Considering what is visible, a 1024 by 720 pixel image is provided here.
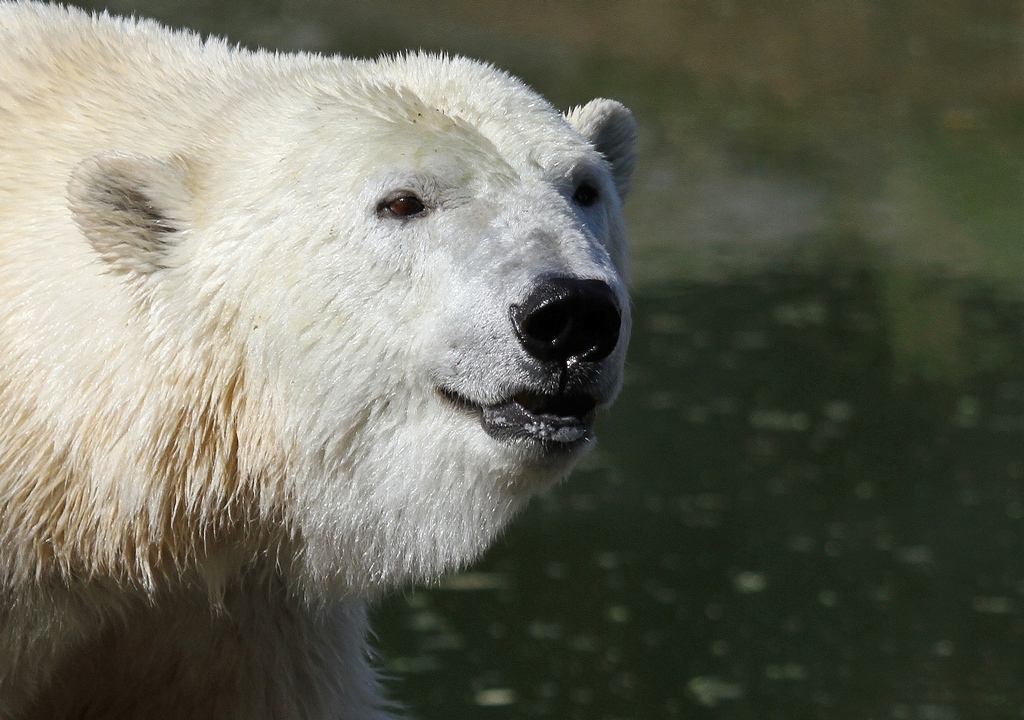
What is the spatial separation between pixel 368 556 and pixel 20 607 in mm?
714

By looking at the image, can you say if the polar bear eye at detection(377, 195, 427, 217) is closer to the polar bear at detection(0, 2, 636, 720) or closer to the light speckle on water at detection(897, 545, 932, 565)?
the polar bear at detection(0, 2, 636, 720)

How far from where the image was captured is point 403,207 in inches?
121

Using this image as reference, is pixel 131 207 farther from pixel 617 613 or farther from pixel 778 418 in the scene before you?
Result: pixel 778 418

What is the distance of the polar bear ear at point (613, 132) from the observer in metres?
3.74

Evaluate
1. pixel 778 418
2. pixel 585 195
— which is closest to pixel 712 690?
pixel 778 418

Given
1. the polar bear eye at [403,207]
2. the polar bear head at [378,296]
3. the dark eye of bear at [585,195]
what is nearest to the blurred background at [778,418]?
the polar bear head at [378,296]

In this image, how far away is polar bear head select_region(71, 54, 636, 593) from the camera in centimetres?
293

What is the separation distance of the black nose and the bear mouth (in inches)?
4.2

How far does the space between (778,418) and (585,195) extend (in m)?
5.32

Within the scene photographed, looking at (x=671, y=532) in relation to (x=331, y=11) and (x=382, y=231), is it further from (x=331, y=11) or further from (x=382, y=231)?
(x=331, y=11)

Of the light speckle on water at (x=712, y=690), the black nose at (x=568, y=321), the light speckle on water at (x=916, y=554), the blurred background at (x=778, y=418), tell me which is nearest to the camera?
the black nose at (x=568, y=321)

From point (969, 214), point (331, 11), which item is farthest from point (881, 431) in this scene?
point (331, 11)

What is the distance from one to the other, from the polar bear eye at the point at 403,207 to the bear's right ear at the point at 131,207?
1.42ft

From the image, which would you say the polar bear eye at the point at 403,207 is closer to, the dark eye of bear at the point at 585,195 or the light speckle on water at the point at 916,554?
the dark eye of bear at the point at 585,195
